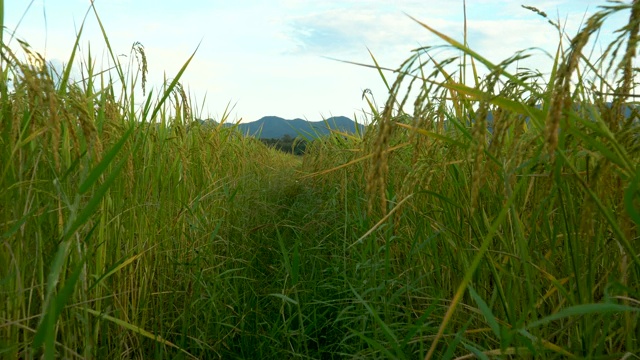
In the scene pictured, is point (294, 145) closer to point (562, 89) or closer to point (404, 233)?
point (404, 233)

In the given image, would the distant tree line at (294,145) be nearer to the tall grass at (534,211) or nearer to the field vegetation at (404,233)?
the field vegetation at (404,233)

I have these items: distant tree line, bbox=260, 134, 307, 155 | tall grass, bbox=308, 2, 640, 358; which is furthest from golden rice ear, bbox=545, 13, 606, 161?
distant tree line, bbox=260, 134, 307, 155

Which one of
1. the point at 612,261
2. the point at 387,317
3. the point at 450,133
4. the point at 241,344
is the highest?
the point at 450,133

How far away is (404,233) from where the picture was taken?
2398 mm

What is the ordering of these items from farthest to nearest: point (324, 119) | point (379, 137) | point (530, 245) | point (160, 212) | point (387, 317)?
point (324, 119) < point (160, 212) < point (387, 317) < point (530, 245) < point (379, 137)

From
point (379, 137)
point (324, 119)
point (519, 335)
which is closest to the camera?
point (379, 137)

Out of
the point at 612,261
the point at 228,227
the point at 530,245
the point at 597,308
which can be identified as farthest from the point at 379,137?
the point at 228,227

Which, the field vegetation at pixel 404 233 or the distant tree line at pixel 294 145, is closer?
the field vegetation at pixel 404 233

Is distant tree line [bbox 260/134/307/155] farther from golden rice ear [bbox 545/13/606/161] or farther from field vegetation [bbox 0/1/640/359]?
golden rice ear [bbox 545/13/606/161]

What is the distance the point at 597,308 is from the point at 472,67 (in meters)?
1.30

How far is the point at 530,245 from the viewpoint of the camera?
1518mm

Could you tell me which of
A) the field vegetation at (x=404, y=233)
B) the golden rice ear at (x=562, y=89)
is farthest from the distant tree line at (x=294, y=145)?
the golden rice ear at (x=562, y=89)

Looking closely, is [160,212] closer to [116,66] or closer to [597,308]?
[116,66]

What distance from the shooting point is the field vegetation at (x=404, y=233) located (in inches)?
42.7
